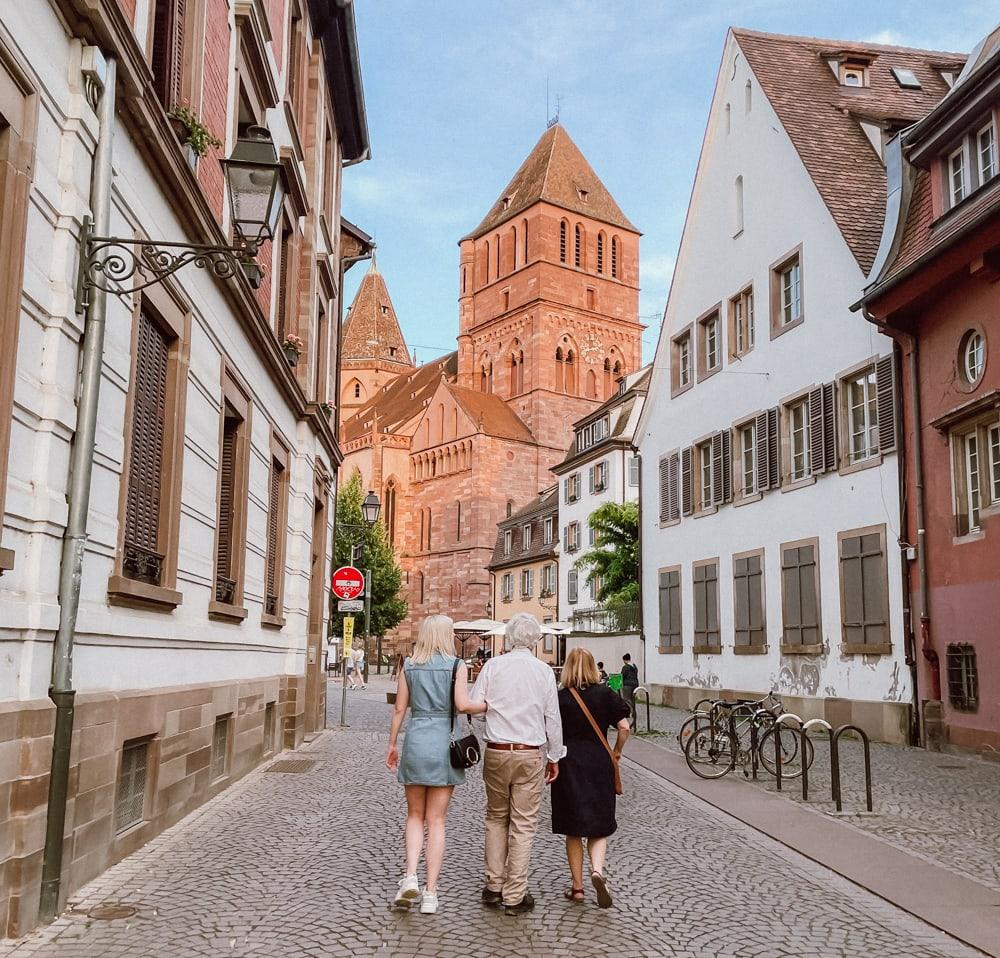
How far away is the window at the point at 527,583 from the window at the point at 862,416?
38677mm

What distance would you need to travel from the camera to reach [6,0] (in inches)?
209

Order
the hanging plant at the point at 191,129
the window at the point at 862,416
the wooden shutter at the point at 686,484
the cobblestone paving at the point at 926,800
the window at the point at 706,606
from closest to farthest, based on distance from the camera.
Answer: the cobblestone paving at the point at 926,800 < the hanging plant at the point at 191,129 < the window at the point at 862,416 < the window at the point at 706,606 < the wooden shutter at the point at 686,484

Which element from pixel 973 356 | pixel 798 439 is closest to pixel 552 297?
pixel 798 439

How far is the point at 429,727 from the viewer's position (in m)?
6.50

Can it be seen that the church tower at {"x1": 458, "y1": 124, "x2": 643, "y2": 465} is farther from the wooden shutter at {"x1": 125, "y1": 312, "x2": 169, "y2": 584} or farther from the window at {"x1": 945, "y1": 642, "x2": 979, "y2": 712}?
the wooden shutter at {"x1": 125, "y1": 312, "x2": 169, "y2": 584}

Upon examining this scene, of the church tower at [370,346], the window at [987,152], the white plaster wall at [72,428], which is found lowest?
the white plaster wall at [72,428]

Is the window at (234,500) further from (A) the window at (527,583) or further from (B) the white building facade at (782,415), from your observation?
(A) the window at (527,583)

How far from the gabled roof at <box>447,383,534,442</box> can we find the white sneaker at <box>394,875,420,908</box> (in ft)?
230

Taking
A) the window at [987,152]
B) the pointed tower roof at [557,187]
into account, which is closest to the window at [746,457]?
the window at [987,152]

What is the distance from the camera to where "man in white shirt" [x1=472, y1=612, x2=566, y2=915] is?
6.34m

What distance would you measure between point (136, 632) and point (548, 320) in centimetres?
7444

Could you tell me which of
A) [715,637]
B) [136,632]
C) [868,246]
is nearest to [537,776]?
[136,632]

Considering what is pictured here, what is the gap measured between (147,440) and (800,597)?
14937mm

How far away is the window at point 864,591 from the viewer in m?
18.0
